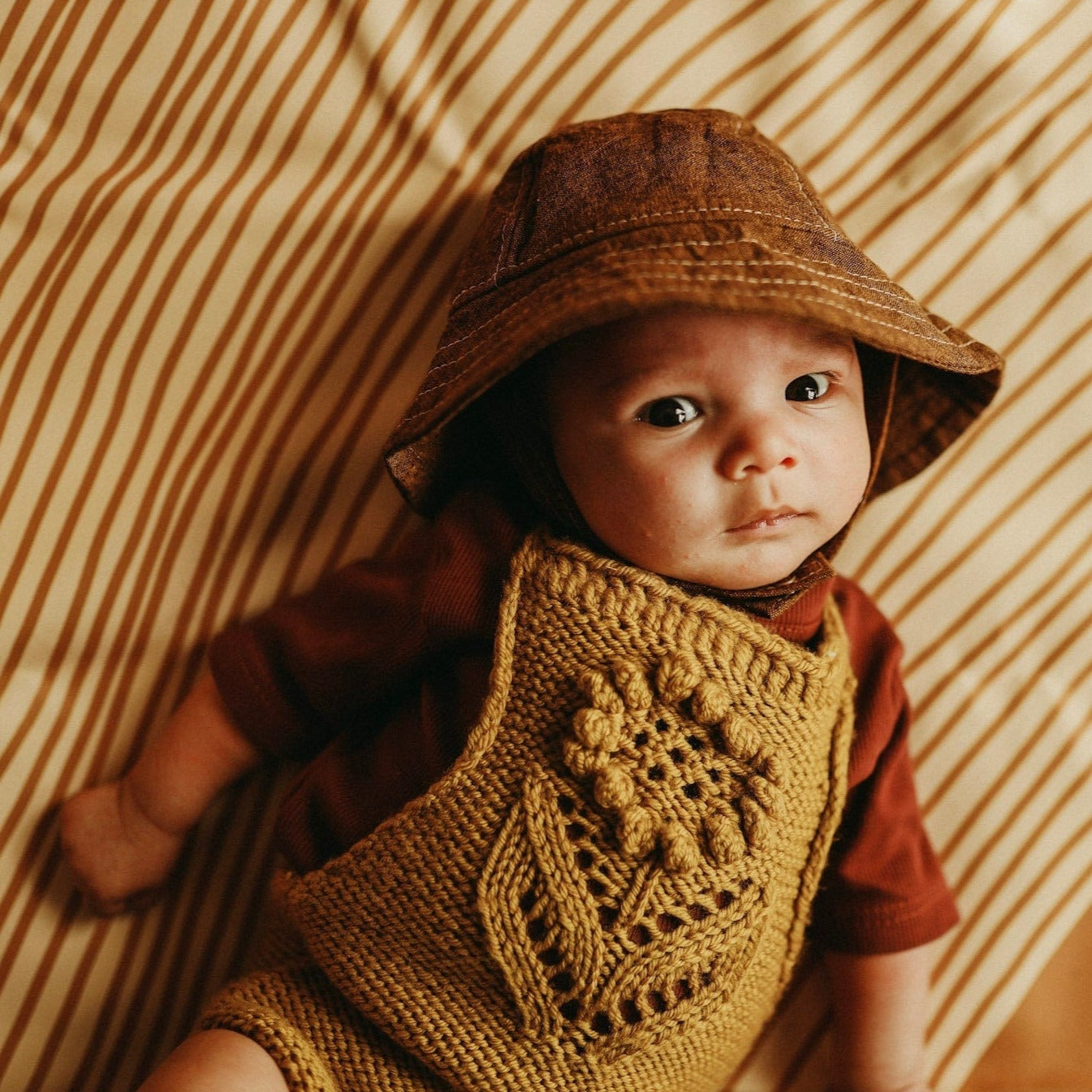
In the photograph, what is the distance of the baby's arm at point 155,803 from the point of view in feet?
2.99

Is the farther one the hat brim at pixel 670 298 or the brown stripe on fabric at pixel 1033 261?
the brown stripe on fabric at pixel 1033 261

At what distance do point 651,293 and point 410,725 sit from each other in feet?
1.43

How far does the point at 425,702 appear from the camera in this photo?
86cm

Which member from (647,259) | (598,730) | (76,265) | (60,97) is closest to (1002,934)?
(598,730)

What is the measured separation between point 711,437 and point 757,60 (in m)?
0.46

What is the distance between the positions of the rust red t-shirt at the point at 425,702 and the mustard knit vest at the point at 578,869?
5 centimetres

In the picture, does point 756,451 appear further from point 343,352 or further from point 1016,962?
point 1016,962

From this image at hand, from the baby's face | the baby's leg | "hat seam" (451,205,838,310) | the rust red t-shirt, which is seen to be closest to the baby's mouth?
the baby's face

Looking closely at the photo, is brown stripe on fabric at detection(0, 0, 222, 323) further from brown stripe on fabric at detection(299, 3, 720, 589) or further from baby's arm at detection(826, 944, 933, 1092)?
baby's arm at detection(826, 944, 933, 1092)

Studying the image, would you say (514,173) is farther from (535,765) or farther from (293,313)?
(535,765)

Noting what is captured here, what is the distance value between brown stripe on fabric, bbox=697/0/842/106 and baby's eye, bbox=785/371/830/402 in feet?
1.19

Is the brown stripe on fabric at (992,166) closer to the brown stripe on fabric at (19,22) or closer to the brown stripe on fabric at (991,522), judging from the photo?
the brown stripe on fabric at (991,522)

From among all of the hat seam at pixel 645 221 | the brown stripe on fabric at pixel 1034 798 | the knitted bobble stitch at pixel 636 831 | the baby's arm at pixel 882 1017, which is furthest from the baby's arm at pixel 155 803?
the brown stripe on fabric at pixel 1034 798

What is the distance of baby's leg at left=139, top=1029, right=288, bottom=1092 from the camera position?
73cm
